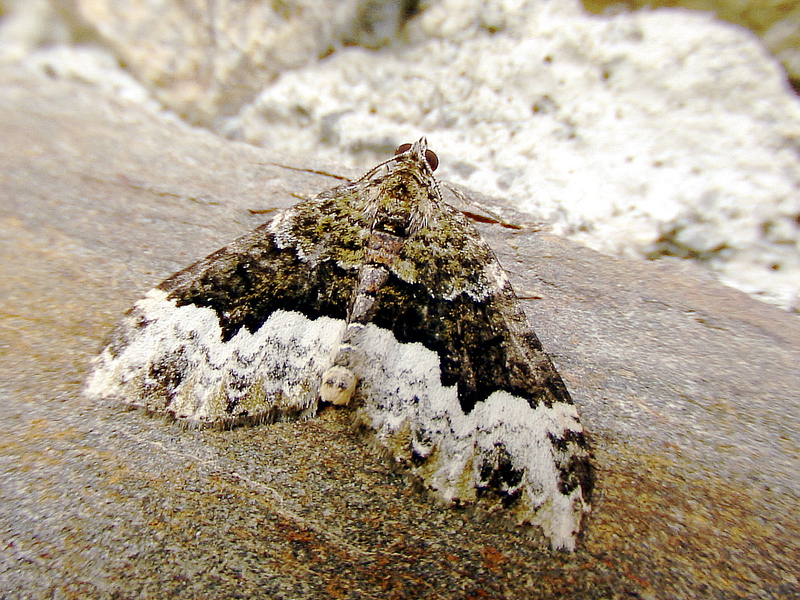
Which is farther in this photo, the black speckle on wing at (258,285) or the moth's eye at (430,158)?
the moth's eye at (430,158)

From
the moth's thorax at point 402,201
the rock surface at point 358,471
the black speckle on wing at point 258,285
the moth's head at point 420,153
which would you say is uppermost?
the moth's head at point 420,153

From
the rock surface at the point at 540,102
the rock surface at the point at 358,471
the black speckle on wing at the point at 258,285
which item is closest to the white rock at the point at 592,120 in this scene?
the rock surface at the point at 540,102

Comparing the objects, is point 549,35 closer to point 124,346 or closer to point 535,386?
point 535,386

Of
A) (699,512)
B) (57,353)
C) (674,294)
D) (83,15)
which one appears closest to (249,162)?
(83,15)

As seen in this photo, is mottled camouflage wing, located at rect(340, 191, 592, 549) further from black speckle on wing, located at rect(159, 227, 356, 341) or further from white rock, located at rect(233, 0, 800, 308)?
white rock, located at rect(233, 0, 800, 308)

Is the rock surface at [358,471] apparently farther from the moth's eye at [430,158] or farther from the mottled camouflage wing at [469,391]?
the moth's eye at [430,158]

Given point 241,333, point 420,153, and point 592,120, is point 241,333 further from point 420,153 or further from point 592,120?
point 592,120

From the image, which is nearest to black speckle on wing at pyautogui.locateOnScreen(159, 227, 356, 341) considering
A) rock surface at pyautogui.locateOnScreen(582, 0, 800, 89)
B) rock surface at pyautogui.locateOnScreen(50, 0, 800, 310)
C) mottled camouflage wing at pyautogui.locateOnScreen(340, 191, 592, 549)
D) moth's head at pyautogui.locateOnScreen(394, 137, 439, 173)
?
mottled camouflage wing at pyautogui.locateOnScreen(340, 191, 592, 549)

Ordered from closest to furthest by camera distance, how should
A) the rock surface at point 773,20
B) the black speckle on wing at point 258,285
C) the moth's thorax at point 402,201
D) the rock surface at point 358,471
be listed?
the rock surface at point 358,471
the black speckle on wing at point 258,285
the moth's thorax at point 402,201
the rock surface at point 773,20
